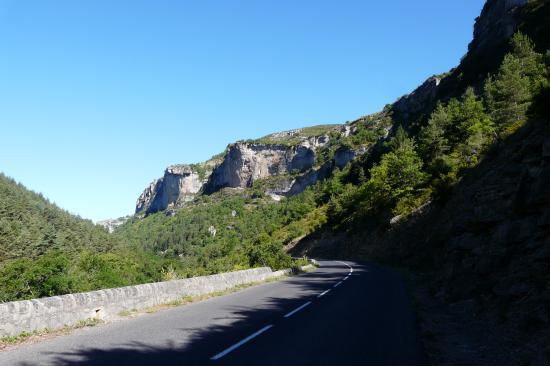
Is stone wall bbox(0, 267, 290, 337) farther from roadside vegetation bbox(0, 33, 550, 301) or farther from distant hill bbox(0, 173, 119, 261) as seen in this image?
distant hill bbox(0, 173, 119, 261)

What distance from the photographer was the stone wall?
305 inches

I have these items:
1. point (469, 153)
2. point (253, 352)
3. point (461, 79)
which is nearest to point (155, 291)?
point (253, 352)

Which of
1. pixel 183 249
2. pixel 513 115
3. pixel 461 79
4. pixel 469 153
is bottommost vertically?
pixel 183 249

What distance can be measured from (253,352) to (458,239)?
12.4m

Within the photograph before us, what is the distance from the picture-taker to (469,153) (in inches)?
1625

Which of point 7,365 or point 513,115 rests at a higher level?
point 513,115

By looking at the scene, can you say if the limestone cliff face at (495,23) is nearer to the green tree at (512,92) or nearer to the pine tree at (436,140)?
the green tree at (512,92)

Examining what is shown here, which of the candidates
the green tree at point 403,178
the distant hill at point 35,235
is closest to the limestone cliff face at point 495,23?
the green tree at point 403,178

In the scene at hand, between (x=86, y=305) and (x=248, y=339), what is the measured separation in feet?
14.4

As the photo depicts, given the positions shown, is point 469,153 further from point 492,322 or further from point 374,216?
point 492,322

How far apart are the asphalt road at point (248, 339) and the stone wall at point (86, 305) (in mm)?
668

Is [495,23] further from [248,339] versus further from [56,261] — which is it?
[248,339]

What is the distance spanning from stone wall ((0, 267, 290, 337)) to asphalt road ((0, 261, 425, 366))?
67 cm

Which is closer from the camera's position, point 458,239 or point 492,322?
point 492,322
